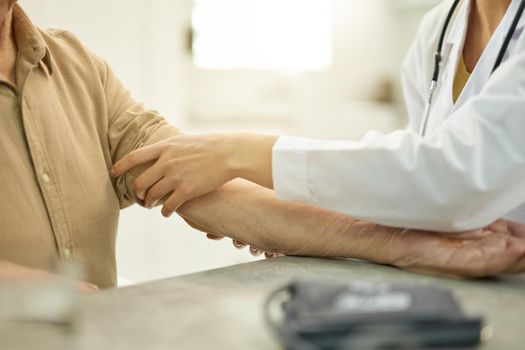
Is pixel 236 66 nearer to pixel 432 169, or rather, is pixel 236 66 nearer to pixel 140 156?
pixel 140 156

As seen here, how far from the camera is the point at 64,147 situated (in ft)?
4.25

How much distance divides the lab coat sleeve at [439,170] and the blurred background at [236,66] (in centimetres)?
172

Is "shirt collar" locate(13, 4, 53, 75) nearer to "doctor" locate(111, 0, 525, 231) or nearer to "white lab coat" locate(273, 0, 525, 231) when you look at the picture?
"doctor" locate(111, 0, 525, 231)

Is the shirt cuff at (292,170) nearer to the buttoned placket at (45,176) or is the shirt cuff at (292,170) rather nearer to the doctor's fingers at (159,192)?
the doctor's fingers at (159,192)

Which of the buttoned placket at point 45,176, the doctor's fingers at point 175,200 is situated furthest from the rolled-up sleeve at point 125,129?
the buttoned placket at point 45,176

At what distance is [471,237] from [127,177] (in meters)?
0.77

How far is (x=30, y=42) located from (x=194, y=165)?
436mm

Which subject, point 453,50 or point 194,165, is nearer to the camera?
point 194,165

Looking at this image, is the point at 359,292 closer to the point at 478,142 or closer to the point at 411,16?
the point at 478,142

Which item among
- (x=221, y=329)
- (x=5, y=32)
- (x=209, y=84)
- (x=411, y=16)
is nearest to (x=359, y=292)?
(x=221, y=329)

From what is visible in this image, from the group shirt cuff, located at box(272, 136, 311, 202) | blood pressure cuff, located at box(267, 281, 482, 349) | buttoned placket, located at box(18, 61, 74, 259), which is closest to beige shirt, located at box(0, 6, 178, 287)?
buttoned placket, located at box(18, 61, 74, 259)

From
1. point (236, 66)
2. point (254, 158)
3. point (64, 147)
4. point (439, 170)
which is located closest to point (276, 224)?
point (254, 158)

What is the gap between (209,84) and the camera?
4.12m

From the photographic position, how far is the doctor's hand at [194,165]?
1266mm
